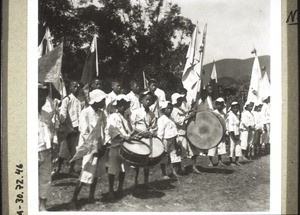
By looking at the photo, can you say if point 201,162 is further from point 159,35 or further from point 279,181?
point 159,35

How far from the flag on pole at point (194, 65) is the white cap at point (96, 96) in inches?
31.0

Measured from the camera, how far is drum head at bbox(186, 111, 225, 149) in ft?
10.7

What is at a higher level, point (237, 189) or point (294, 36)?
point (294, 36)

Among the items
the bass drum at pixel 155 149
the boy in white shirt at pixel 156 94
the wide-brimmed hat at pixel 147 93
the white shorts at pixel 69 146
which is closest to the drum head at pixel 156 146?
the bass drum at pixel 155 149

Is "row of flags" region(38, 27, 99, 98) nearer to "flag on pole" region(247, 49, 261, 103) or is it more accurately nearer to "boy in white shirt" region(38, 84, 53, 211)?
"boy in white shirt" region(38, 84, 53, 211)

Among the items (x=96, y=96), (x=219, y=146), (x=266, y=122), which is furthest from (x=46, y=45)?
(x=266, y=122)

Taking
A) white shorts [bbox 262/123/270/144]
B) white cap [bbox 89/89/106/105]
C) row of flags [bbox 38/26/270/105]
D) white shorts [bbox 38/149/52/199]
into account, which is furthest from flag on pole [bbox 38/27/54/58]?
white shorts [bbox 262/123/270/144]

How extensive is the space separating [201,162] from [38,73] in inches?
69.0

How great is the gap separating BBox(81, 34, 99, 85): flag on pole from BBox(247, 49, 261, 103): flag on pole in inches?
57.9

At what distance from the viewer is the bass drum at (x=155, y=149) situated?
125 inches

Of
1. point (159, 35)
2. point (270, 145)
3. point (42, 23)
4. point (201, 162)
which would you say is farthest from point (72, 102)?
point (270, 145)

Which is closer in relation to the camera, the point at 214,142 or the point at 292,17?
the point at 292,17

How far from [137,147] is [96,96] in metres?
0.62

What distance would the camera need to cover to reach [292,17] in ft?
10.0
